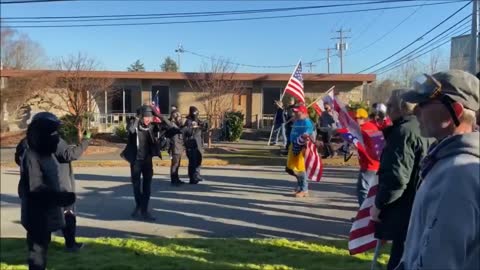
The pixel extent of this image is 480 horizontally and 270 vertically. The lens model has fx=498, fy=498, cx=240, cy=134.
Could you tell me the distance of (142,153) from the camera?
24.7 feet

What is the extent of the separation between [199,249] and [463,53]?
13472 mm

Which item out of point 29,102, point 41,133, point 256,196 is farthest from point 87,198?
point 29,102

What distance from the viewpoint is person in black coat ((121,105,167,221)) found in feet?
24.7

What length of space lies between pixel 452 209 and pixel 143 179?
20.9 feet

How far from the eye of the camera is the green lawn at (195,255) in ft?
16.9

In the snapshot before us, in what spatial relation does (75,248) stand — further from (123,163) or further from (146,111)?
(123,163)

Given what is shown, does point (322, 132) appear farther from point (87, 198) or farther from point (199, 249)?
point (199, 249)

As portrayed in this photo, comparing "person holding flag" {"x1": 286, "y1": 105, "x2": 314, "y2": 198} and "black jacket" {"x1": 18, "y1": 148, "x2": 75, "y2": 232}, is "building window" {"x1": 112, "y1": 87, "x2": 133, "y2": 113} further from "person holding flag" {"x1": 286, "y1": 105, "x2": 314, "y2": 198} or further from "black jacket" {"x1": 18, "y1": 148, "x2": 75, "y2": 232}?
"black jacket" {"x1": 18, "y1": 148, "x2": 75, "y2": 232}

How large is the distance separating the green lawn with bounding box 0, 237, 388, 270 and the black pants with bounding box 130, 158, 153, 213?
4.58 ft

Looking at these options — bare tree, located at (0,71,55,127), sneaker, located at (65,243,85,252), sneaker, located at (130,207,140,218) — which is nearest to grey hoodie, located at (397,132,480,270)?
bare tree, located at (0,71,55,127)

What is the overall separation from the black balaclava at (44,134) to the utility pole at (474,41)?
13077 millimetres

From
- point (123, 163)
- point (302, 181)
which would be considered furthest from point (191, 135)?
point (123, 163)

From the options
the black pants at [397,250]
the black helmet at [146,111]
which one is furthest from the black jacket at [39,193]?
the black helmet at [146,111]

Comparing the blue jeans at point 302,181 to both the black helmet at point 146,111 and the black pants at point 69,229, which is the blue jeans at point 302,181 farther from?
the black pants at point 69,229
